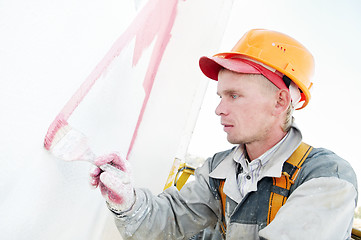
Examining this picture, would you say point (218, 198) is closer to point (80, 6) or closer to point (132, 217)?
point (132, 217)

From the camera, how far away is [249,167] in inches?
57.7

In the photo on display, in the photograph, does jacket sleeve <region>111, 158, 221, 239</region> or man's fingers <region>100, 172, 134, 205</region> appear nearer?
man's fingers <region>100, 172, 134, 205</region>

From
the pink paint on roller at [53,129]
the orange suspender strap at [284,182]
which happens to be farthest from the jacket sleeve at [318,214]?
the pink paint on roller at [53,129]

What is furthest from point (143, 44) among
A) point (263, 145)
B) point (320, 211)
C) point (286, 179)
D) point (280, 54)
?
point (320, 211)

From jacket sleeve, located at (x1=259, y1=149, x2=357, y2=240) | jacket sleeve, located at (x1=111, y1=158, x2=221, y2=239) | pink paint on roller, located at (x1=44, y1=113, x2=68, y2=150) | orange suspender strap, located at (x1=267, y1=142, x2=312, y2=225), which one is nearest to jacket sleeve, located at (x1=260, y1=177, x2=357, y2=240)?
jacket sleeve, located at (x1=259, y1=149, x2=357, y2=240)

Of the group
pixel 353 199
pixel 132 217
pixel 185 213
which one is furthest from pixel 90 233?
pixel 353 199

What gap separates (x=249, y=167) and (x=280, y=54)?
0.59 m

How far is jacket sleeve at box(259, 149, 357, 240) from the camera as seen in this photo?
930mm

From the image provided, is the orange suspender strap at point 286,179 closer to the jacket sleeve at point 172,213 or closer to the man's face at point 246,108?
the man's face at point 246,108

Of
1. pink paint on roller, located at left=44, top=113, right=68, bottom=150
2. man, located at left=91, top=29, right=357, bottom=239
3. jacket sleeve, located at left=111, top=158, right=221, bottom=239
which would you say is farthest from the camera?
jacket sleeve, located at left=111, top=158, right=221, bottom=239

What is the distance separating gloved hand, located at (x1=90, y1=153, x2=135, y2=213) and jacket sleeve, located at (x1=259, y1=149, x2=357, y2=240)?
53cm

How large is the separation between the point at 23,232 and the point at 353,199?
1.03 m

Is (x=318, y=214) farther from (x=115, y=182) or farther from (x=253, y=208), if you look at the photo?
(x=115, y=182)

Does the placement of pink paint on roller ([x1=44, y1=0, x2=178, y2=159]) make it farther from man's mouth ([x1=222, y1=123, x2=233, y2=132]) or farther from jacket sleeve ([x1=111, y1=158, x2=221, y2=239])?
man's mouth ([x1=222, y1=123, x2=233, y2=132])
